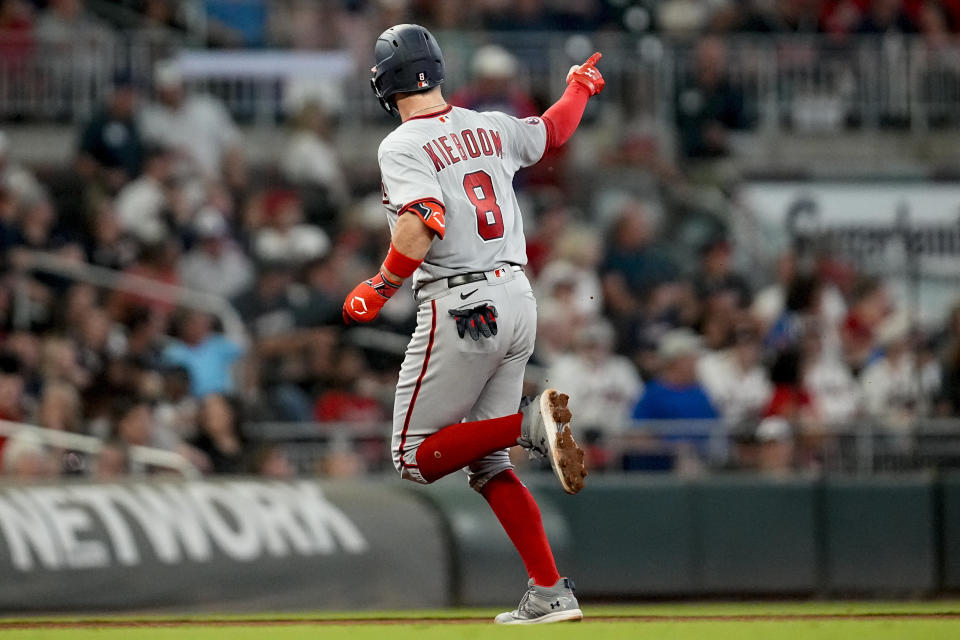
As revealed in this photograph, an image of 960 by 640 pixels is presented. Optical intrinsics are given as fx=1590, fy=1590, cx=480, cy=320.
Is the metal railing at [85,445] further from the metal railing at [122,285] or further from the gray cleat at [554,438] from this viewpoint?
the gray cleat at [554,438]

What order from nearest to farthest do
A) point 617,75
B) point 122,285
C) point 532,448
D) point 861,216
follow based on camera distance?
1. point 532,448
2. point 122,285
3. point 861,216
4. point 617,75

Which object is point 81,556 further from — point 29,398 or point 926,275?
point 926,275

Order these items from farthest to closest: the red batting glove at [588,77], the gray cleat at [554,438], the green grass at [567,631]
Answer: the red batting glove at [588,77] < the gray cleat at [554,438] < the green grass at [567,631]

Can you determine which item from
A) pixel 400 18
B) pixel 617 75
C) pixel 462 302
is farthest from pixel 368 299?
pixel 617 75

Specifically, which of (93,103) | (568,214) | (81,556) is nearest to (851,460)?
(568,214)

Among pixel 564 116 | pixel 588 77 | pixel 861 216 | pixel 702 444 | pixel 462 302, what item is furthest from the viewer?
pixel 861 216

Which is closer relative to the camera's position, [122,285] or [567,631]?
[567,631]

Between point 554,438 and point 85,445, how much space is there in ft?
15.8

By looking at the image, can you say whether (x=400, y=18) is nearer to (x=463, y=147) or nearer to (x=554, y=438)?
(x=463, y=147)

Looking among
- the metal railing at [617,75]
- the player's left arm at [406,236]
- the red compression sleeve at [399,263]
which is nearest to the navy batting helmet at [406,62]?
the player's left arm at [406,236]

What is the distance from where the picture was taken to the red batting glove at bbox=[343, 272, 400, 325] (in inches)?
232

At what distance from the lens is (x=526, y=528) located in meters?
6.28

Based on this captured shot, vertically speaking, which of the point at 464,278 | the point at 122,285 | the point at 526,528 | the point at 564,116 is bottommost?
the point at 526,528

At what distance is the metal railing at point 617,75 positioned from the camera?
15.4 m
